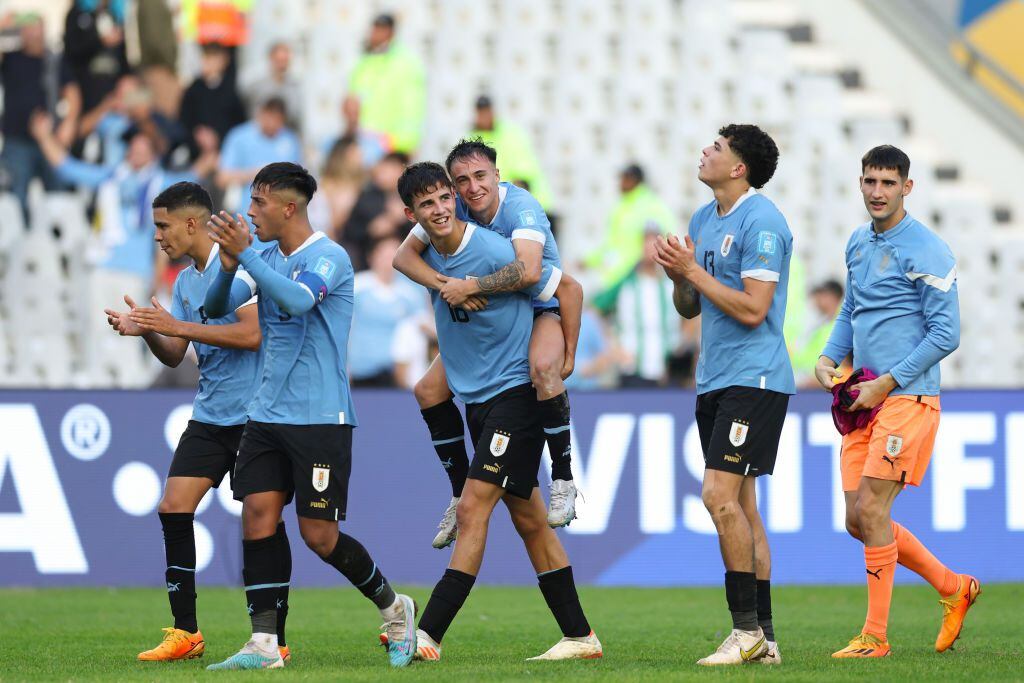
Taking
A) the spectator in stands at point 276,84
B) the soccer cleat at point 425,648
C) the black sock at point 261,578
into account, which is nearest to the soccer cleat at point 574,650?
the soccer cleat at point 425,648

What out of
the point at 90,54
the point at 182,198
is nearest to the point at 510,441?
the point at 182,198

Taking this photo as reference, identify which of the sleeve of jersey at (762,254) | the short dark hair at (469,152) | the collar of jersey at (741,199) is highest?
the short dark hair at (469,152)

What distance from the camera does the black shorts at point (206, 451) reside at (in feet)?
29.4

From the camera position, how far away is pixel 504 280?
8133 mm

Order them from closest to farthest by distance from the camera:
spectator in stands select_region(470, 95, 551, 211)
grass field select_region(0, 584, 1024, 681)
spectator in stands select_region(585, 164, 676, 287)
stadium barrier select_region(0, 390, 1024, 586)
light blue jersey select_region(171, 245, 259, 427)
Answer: grass field select_region(0, 584, 1024, 681) < light blue jersey select_region(171, 245, 259, 427) < stadium barrier select_region(0, 390, 1024, 586) < spectator in stands select_region(470, 95, 551, 211) < spectator in stands select_region(585, 164, 676, 287)

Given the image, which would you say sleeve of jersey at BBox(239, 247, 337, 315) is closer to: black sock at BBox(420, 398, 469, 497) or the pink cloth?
black sock at BBox(420, 398, 469, 497)

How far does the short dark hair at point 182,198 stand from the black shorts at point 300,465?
1.38 meters

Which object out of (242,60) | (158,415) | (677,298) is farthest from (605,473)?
(242,60)

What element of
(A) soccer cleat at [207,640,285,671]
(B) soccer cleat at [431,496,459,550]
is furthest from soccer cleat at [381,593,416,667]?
(A) soccer cleat at [207,640,285,671]

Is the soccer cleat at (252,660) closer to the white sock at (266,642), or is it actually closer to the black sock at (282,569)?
the white sock at (266,642)

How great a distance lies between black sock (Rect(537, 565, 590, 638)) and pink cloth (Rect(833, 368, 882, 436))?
1689mm

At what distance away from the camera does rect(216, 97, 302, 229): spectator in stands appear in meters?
16.9

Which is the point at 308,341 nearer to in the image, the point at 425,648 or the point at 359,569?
the point at 359,569

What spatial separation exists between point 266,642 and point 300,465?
0.89 m
